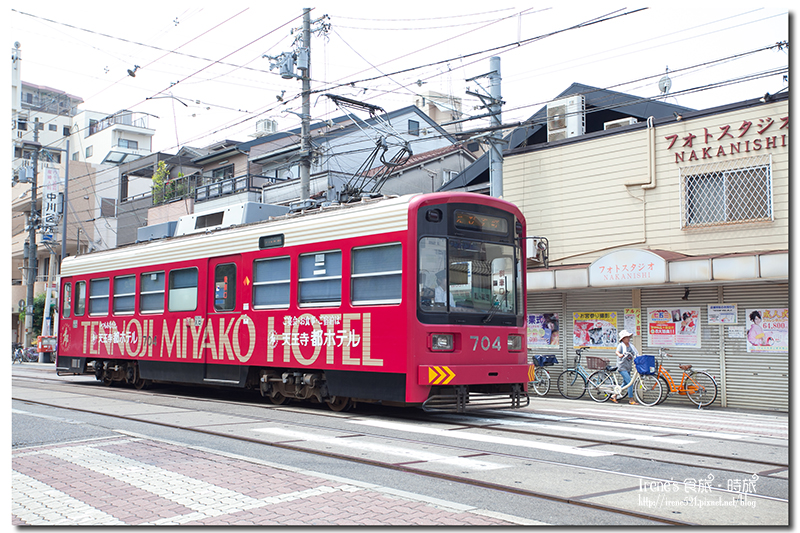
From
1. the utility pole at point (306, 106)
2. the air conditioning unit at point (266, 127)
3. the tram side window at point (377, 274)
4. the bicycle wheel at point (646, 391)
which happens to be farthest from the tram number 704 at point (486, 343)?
the air conditioning unit at point (266, 127)

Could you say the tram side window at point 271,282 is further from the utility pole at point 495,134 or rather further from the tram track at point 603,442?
the utility pole at point 495,134

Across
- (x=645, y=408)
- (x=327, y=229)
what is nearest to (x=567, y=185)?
(x=645, y=408)

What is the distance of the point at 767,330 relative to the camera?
13.9 meters

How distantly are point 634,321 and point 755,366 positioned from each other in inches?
103

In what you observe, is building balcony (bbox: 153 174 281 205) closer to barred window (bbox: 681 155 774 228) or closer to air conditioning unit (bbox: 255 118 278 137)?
air conditioning unit (bbox: 255 118 278 137)

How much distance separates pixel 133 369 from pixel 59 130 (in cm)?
6499

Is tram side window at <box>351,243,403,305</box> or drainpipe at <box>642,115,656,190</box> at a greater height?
drainpipe at <box>642,115,656,190</box>

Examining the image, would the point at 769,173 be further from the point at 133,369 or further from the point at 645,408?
the point at 133,369

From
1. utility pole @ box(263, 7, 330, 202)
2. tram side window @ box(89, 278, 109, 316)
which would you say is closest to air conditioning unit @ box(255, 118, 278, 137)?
utility pole @ box(263, 7, 330, 202)

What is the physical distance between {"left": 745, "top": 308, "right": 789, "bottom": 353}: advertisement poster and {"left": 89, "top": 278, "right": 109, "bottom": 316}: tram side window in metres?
14.3

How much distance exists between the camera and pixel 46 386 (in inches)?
704

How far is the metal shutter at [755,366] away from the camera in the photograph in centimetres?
1373

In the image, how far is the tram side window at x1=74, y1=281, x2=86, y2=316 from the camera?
18484 mm

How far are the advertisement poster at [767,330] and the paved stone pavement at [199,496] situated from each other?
10625mm
